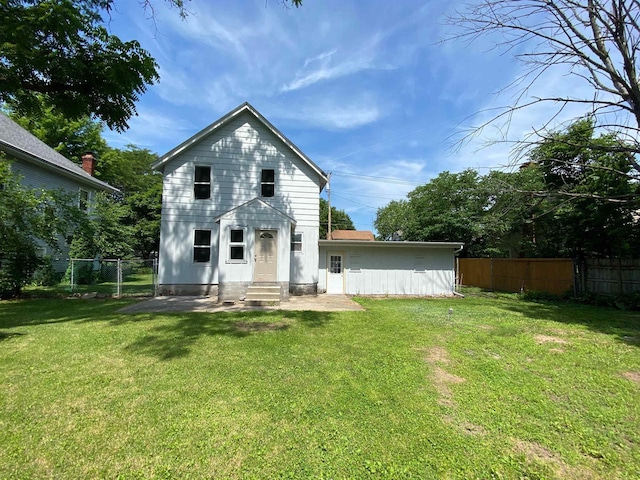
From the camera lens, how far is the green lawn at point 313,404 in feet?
8.71

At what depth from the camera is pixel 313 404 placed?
11.9 feet

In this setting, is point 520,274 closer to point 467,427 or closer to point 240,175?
point 240,175

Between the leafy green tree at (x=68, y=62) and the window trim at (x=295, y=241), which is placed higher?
the leafy green tree at (x=68, y=62)

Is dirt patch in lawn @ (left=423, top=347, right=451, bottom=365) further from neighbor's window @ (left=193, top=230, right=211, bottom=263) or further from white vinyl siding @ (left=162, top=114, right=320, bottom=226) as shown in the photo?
neighbor's window @ (left=193, top=230, right=211, bottom=263)

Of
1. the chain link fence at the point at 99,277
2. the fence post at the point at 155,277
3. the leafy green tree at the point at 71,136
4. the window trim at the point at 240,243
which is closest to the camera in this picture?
the window trim at the point at 240,243

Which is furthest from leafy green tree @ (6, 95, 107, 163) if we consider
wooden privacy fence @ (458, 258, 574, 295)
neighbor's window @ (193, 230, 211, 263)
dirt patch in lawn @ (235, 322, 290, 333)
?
wooden privacy fence @ (458, 258, 574, 295)

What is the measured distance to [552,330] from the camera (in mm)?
7820

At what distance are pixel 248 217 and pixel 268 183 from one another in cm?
237

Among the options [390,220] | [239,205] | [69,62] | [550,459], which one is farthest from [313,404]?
[390,220]

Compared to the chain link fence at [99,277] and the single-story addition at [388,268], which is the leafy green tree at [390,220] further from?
the chain link fence at [99,277]

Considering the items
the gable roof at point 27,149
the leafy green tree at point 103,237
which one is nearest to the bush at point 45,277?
the leafy green tree at point 103,237

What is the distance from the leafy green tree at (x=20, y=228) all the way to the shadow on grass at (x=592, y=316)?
649 inches

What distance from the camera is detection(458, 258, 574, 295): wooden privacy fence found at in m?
14.5

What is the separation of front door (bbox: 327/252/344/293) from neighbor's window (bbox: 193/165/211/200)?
6.02 m
